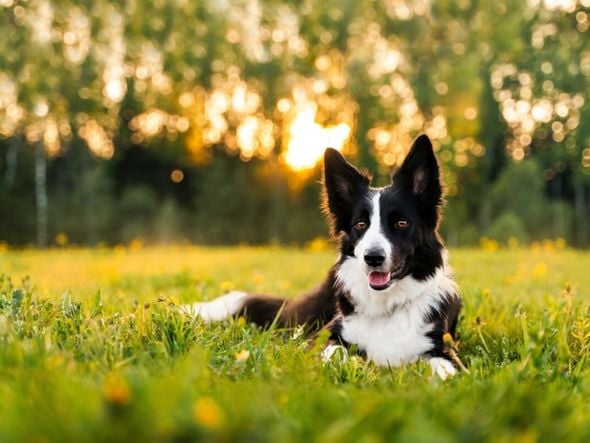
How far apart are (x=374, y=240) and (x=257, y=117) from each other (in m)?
27.8

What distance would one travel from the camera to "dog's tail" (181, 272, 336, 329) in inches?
186

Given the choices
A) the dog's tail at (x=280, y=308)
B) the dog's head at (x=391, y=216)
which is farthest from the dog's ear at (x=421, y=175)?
the dog's tail at (x=280, y=308)

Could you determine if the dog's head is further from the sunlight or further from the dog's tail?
the sunlight

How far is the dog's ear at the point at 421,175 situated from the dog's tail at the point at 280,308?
2.99ft

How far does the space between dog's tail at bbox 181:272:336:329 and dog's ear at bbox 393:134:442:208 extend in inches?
35.9

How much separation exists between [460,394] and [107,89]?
30108mm

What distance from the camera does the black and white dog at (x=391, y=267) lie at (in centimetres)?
400

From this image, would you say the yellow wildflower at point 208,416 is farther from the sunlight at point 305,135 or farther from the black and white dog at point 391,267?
the sunlight at point 305,135

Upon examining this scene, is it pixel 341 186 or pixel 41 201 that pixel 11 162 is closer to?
pixel 41 201

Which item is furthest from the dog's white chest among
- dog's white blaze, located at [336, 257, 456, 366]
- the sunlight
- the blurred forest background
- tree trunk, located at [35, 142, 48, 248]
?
tree trunk, located at [35, 142, 48, 248]

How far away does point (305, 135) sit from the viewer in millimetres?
28812

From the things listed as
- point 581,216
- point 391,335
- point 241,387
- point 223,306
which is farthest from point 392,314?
point 581,216

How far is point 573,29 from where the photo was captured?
19.8 meters

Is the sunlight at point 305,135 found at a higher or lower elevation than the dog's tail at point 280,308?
higher
